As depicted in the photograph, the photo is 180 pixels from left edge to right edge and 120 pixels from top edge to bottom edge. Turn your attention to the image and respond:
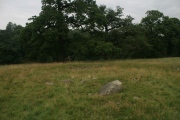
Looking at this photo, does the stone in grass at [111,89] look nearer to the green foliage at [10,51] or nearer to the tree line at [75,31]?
the tree line at [75,31]

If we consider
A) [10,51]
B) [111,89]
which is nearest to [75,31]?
[111,89]

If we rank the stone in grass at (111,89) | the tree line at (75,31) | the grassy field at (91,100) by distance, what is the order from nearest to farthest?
the grassy field at (91,100) → the stone in grass at (111,89) → the tree line at (75,31)

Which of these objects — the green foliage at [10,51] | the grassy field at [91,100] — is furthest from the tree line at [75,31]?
the green foliage at [10,51]

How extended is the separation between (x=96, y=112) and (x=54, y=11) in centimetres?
2351

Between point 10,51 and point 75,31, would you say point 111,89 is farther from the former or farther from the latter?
point 10,51

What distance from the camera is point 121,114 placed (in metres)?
7.45

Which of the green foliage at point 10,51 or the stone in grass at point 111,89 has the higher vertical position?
the green foliage at point 10,51

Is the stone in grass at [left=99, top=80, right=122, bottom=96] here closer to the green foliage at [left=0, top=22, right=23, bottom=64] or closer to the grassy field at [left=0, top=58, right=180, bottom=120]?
the grassy field at [left=0, top=58, right=180, bottom=120]

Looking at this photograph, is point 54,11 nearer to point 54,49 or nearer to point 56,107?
point 54,49

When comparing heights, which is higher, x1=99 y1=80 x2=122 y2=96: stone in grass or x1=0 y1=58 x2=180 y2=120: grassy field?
x1=99 y1=80 x2=122 y2=96: stone in grass

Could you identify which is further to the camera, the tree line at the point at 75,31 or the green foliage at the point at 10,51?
the green foliage at the point at 10,51

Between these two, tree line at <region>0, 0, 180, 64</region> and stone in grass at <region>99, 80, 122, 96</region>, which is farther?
tree line at <region>0, 0, 180, 64</region>

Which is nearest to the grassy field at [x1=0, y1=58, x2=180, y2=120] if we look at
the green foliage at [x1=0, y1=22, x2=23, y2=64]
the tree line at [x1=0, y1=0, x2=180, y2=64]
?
the tree line at [x1=0, y1=0, x2=180, y2=64]

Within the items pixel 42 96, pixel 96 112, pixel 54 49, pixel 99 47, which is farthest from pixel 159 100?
pixel 54 49
